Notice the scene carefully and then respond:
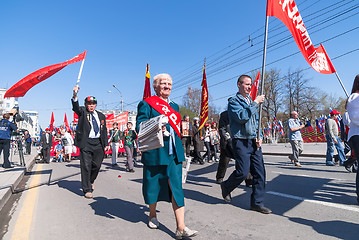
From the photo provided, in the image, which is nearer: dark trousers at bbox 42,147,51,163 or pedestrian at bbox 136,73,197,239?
pedestrian at bbox 136,73,197,239

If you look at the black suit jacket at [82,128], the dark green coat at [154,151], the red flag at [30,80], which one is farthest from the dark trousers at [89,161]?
the dark green coat at [154,151]

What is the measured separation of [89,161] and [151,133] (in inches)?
116

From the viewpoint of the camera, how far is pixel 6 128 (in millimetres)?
9328

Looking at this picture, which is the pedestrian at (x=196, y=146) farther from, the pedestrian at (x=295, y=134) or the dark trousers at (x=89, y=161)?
the dark trousers at (x=89, y=161)

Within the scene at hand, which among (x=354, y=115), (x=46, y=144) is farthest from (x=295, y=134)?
(x=46, y=144)

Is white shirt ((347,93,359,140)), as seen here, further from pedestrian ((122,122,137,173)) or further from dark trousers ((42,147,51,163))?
dark trousers ((42,147,51,163))

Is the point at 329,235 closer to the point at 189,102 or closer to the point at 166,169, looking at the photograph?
the point at 166,169

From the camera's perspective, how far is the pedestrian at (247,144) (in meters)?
3.61

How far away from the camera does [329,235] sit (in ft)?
8.92

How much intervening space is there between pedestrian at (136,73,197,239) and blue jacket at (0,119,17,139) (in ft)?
27.3

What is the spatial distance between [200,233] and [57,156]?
1371 cm

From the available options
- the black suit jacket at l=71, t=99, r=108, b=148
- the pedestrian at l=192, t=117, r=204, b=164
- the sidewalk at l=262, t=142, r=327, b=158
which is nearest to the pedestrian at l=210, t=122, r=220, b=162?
the pedestrian at l=192, t=117, r=204, b=164

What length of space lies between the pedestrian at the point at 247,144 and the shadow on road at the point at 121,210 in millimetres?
1305

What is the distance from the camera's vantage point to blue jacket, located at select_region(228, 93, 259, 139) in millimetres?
3584
